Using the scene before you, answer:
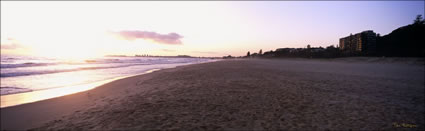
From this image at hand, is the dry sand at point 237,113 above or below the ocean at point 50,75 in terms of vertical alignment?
below

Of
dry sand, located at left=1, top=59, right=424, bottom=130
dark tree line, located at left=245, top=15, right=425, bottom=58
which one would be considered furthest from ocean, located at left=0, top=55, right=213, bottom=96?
dark tree line, located at left=245, top=15, right=425, bottom=58

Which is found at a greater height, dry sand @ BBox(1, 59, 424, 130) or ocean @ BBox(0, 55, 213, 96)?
ocean @ BBox(0, 55, 213, 96)

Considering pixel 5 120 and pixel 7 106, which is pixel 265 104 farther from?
pixel 7 106

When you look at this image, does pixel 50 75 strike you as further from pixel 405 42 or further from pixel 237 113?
pixel 405 42

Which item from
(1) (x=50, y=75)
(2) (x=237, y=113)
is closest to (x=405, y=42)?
(2) (x=237, y=113)

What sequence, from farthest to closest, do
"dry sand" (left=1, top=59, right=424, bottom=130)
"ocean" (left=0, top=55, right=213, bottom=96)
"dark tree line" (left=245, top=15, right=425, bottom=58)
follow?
"ocean" (left=0, top=55, right=213, bottom=96) < "dark tree line" (left=245, top=15, right=425, bottom=58) < "dry sand" (left=1, top=59, right=424, bottom=130)

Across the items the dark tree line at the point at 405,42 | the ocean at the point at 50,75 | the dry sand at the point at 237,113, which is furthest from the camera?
the ocean at the point at 50,75

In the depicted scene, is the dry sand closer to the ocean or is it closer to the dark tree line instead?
the dark tree line

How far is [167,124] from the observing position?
4.15 m

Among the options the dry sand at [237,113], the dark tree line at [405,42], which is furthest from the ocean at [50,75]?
the dark tree line at [405,42]

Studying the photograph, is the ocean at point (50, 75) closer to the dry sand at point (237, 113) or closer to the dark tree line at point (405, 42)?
the dry sand at point (237, 113)

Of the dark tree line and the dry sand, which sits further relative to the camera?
the dark tree line

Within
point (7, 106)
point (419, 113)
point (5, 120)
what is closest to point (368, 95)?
point (419, 113)

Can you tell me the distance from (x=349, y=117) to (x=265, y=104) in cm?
208
